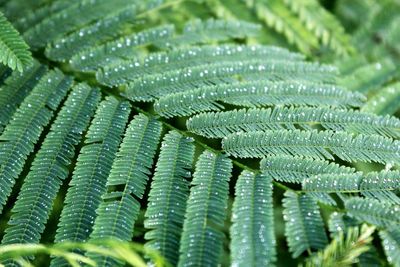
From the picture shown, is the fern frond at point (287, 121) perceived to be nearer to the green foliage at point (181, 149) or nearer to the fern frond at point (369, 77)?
the green foliage at point (181, 149)

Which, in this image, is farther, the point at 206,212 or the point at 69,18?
the point at 69,18

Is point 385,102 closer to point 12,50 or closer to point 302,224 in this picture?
point 302,224

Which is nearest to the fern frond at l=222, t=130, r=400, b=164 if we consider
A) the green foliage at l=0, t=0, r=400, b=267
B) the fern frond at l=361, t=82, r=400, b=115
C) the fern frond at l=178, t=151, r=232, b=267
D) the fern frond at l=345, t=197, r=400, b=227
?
the green foliage at l=0, t=0, r=400, b=267


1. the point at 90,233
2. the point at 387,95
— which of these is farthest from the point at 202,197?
the point at 387,95

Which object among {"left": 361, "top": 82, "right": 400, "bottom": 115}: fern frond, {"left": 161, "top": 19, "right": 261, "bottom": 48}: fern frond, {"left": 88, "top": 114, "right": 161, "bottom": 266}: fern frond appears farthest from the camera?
{"left": 161, "top": 19, "right": 261, "bottom": 48}: fern frond

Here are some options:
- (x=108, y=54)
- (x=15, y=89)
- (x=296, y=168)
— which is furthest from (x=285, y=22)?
(x=15, y=89)

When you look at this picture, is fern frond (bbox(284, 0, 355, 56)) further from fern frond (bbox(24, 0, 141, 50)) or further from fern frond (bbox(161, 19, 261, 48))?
fern frond (bbox(24, 0, 141, 50))
